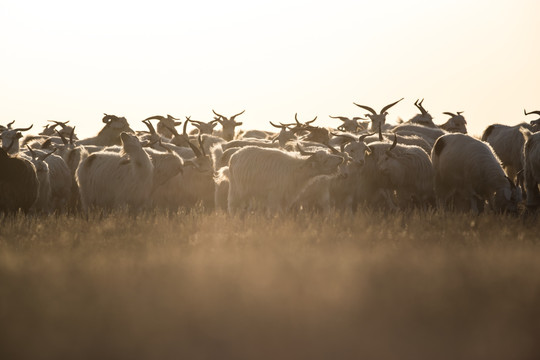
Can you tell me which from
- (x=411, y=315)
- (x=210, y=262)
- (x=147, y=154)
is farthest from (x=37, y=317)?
(x=147, y=154)

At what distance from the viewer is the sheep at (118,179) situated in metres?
15.7

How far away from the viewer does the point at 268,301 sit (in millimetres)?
6746

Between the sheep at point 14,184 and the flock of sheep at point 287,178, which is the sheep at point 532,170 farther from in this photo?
the sheep at point 14,184

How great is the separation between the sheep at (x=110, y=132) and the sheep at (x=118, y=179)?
29.4 feet

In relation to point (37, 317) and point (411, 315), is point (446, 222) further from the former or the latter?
point (37, 317)

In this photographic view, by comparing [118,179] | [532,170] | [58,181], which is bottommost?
[58,181]

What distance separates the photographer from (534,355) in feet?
19.9

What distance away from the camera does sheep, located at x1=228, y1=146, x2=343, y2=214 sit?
14.6 metres

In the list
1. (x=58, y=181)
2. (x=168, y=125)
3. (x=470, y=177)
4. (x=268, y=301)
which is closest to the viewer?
(x=268, y=301)

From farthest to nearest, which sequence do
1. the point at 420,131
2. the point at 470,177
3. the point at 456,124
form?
the point at 456,124
the point at 420,131
the point at 470,177

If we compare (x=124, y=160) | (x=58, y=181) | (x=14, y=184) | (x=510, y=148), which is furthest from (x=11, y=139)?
(x=510, y=148)

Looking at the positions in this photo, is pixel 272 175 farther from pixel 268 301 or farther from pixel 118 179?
pixel 268 301

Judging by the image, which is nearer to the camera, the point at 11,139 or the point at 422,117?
the point at 11,139

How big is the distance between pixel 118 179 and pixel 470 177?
6.68m
